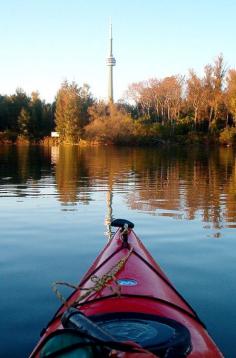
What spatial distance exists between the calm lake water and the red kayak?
3.92 feet

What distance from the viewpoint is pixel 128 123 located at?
57.2 meters

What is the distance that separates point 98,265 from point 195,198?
9486 mm

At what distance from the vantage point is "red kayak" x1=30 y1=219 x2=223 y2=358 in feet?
7.13

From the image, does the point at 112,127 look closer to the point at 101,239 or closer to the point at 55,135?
the point at 55,135

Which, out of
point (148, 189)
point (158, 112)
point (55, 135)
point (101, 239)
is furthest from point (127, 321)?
point (55, 135)

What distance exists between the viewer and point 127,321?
9.49 ft

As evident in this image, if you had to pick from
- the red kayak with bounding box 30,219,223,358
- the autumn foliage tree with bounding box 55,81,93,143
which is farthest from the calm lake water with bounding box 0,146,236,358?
the autumn foliage tree with bounding box 55,81,93,143

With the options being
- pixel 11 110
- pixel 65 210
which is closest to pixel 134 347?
pixel 65 210

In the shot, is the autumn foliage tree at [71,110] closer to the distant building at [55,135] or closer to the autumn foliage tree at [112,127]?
the distant building at [55,135]

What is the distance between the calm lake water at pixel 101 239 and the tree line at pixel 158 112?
40.1 metres

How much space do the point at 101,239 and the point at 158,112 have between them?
54.7 meters

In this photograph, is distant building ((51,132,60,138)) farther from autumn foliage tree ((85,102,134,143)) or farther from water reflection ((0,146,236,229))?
water reflection ((0,146,236,229))

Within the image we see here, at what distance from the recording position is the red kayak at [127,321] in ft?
7.13

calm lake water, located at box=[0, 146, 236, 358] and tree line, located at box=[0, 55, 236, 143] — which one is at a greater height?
tree line, located at box=[0, 55, 236, 143]
